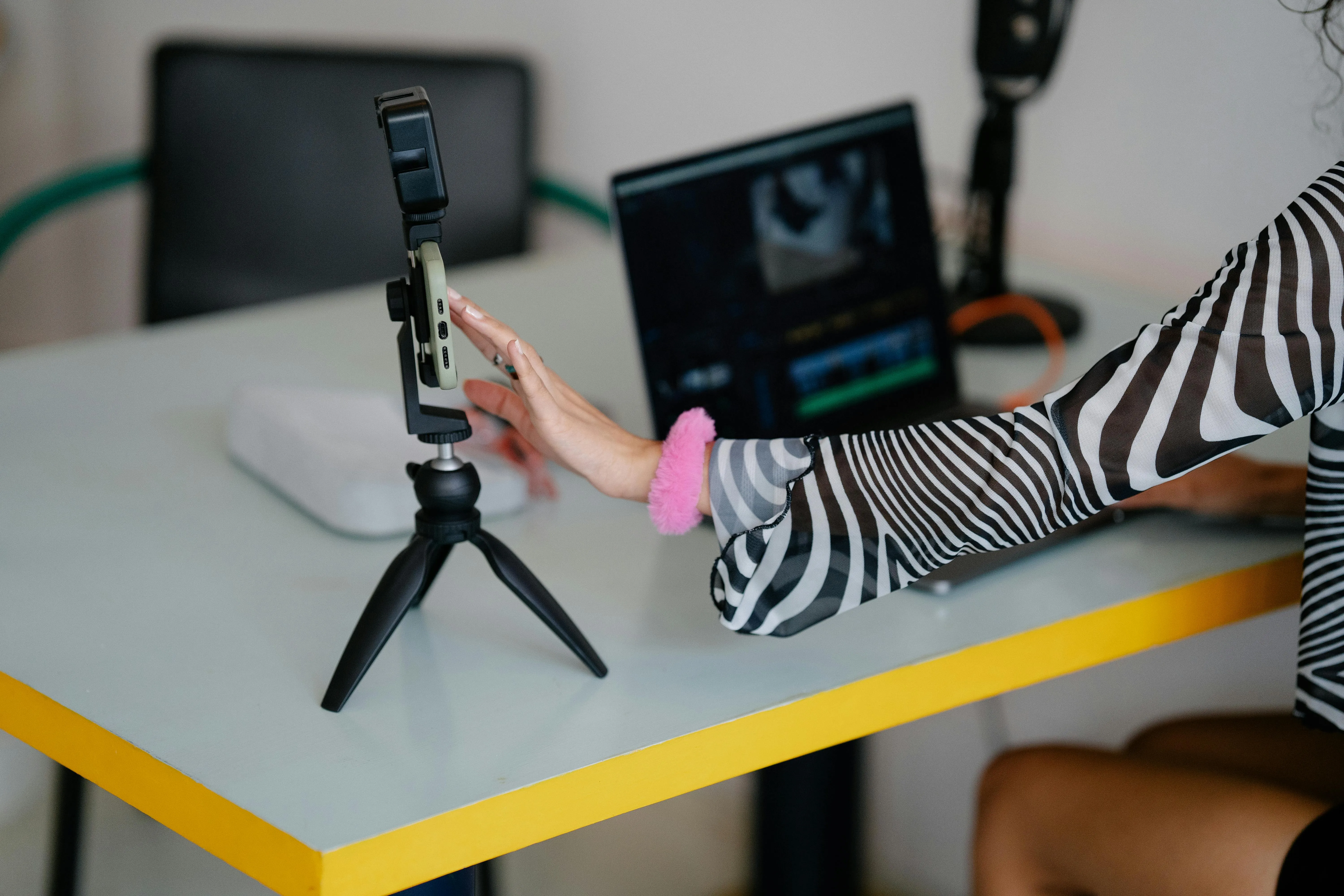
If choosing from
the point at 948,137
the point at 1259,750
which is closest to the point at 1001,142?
the point at 948,137

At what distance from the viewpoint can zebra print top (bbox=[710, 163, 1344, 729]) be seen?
0.69 metres

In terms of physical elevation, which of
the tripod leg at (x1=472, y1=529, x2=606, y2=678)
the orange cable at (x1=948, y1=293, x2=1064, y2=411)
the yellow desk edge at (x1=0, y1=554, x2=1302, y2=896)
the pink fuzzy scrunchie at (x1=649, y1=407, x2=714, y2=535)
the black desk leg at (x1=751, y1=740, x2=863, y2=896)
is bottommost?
the black desk leg at (x1=751, y1=740, x2=863, y2=896)

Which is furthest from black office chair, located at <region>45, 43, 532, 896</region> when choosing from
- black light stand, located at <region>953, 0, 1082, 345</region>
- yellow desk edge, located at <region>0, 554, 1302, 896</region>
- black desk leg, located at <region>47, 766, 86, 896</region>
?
yellow desk edge, located at <region>0, 554, 1302, 896</region>

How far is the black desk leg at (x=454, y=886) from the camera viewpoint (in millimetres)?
656

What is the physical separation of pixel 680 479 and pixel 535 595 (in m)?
0.11

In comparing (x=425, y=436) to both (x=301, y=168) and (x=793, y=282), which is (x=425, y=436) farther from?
(x=301, y=168)

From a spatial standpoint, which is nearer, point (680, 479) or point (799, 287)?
point (680, 479)

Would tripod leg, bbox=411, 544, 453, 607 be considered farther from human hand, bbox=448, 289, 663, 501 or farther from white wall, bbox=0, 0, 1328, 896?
white wall, bbox=0, 0, 1328, 896

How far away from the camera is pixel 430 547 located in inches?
28.5

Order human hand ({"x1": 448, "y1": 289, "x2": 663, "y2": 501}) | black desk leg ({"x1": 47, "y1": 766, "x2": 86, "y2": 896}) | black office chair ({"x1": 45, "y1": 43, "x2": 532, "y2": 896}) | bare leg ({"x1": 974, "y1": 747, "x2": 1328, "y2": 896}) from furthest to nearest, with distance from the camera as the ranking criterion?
black office chair ({"x1": 45, "y1": 43, "x2": 532, "y2": 896}) → black desk leg ({"x1": 47, "y1": 766, "x2": 86, "y2": 896}) → bare leg ({"x1": 974, "y1": 747, "x2": 1328, "y2": 896}) → human hand ({"x1": 448, "y1": 289, "x2": 663, "y2": 501})

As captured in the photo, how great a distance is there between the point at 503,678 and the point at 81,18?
8.33 feet

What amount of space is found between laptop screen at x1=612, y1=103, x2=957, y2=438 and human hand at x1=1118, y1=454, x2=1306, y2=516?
9.4 inches

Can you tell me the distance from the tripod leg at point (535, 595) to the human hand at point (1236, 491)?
44 centimetres

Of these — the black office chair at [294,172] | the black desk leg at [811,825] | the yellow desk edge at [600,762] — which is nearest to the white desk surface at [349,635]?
the yellow desk edge at [600,762]
